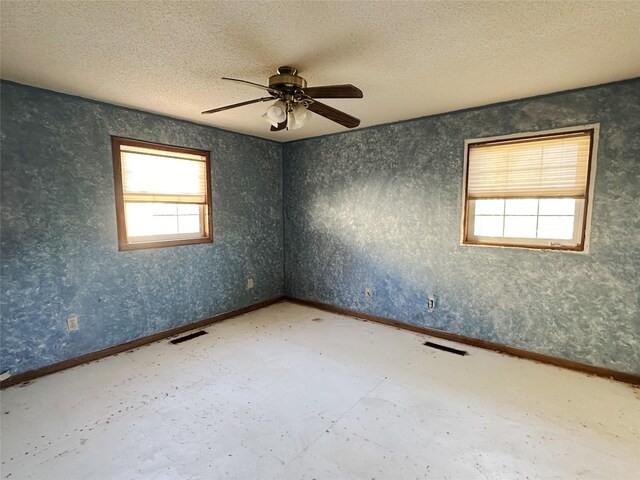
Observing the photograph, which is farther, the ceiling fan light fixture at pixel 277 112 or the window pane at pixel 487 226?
the window pane at pixel 487 226

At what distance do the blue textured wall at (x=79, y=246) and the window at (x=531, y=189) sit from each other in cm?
282

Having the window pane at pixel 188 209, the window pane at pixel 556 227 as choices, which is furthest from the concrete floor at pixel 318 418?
the window pane at pixel 188 209

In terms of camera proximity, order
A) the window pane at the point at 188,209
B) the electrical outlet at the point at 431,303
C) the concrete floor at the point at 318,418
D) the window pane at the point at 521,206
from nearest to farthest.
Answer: the concrete floor at the point at 318,418 → the window pane at the point at 521,206 → the electrical outlet at the point at 431,303 → the window pane at the point at 188,209

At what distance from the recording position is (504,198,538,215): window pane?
2852 mm

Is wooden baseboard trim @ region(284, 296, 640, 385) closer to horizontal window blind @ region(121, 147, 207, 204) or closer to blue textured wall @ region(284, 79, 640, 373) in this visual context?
blue textured wall @ region(284, 79, 640, 373)

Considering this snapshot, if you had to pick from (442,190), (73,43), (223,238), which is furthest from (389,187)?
(73,43)

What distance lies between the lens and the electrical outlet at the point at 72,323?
2.72m

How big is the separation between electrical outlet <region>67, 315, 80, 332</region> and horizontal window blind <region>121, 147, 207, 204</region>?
114 cm

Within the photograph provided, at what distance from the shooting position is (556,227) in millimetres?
2762

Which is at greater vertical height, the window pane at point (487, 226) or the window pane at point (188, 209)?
the window pane at point (188, 209)

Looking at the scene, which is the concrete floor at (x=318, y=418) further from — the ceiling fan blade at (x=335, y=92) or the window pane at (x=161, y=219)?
the ceiling fan blade at (x=335, y=92)

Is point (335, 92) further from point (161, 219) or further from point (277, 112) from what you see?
point (161, 219)

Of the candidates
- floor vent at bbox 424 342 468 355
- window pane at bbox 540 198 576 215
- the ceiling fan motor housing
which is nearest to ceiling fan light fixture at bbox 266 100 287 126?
the ceiling fan motor housing

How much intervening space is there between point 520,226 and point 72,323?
411 cm
